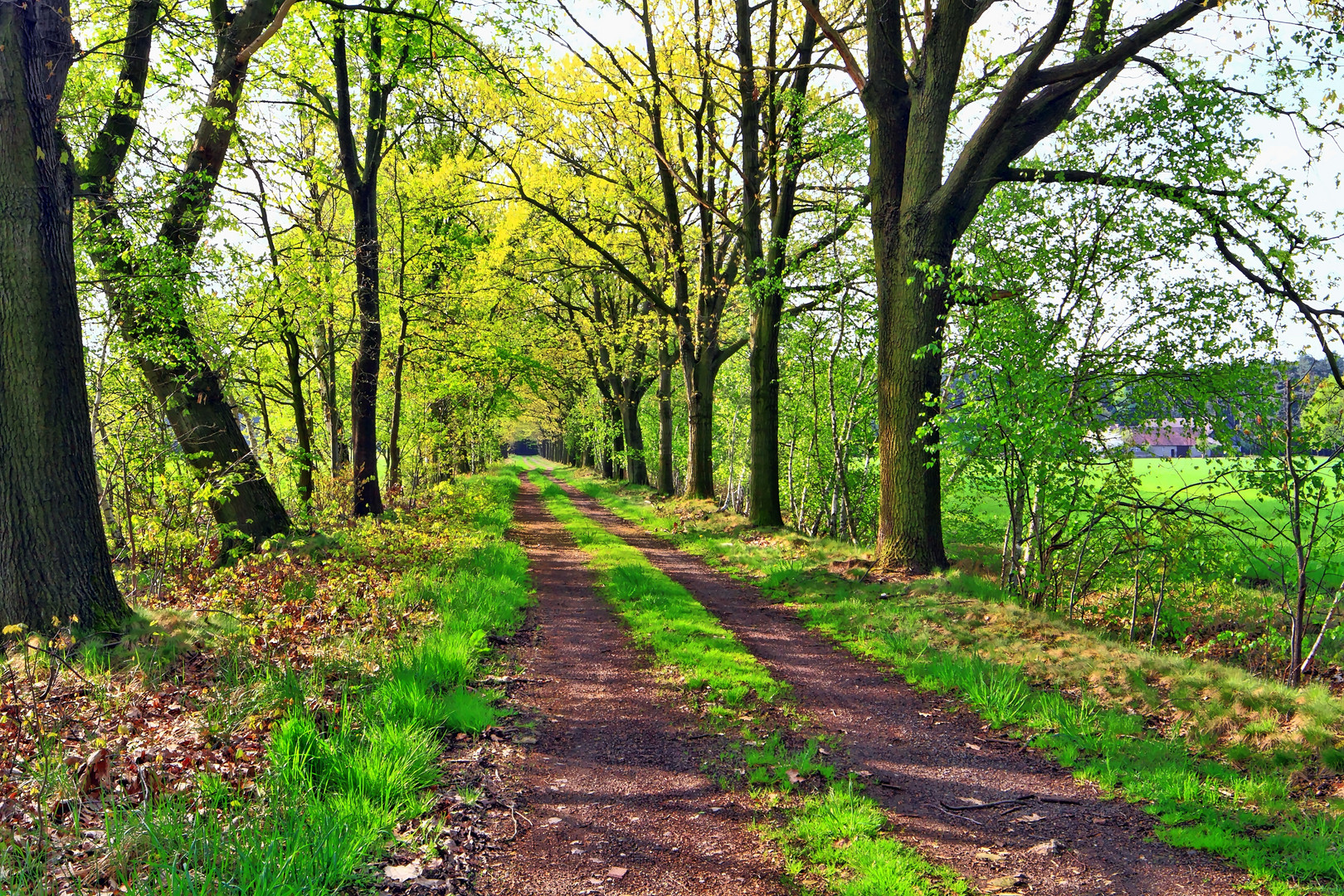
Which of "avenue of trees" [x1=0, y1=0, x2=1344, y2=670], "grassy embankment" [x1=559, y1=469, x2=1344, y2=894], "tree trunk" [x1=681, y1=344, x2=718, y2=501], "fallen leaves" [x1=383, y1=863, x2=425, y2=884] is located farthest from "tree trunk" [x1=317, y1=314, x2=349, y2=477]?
"fallen leaves" [x1=383, y1=863, x2=425, y2=884]

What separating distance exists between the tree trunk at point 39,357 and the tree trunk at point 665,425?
1728cm

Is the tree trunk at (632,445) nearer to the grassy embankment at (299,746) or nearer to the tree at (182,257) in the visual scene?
the tree at (182,257)

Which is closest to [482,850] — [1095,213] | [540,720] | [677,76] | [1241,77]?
[540,720]

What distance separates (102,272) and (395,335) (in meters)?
8.20

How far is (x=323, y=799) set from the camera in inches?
158

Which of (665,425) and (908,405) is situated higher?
(665,425)

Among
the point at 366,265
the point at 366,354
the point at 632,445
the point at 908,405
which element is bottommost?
the point at 632,445

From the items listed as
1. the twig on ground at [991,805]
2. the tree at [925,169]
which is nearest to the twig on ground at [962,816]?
the twig on ground at [991,805]

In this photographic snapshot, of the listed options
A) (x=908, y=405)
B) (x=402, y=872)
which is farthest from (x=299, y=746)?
(x=908, y=405)

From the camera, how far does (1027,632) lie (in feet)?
24.6

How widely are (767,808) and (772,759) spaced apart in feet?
1.94

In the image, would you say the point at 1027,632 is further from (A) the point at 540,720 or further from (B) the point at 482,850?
(B) the point at 482,850

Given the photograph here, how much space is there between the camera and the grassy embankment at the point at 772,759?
3586mm

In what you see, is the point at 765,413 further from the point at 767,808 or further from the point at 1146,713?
the point at 767,808
